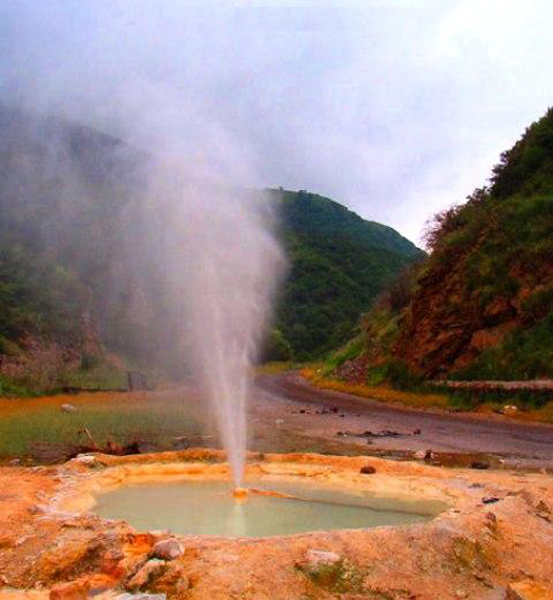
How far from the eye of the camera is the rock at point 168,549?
240 inches

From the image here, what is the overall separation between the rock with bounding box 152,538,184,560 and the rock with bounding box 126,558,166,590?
18 cm

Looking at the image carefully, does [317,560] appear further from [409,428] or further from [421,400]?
[421,400]

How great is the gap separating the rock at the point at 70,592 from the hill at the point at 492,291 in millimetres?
19925

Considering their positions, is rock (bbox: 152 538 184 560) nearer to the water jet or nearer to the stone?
the stone

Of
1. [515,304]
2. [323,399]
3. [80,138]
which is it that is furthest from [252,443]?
[80,138]

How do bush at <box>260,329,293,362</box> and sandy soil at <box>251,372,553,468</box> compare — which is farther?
bush at <box>260,329,293,362</box>

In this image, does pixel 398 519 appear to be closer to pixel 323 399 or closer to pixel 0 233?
pixel 323 399

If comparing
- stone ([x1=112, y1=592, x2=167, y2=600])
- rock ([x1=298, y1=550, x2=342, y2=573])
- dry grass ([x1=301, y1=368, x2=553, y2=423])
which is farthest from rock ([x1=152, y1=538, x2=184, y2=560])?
dry grass ([x1=301, y1=368, x2=553, y2=423])

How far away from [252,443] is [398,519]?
8687 millimetres

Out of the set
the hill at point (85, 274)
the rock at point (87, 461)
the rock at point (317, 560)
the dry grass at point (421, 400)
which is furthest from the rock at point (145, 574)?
the hill at point (85, 274)

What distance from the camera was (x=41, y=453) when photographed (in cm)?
1603

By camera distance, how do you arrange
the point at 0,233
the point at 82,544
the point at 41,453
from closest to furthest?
the point at 82,544
the point at 41,453
the point at 0,233

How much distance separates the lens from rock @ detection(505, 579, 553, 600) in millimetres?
5453

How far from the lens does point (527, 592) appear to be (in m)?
5.57
